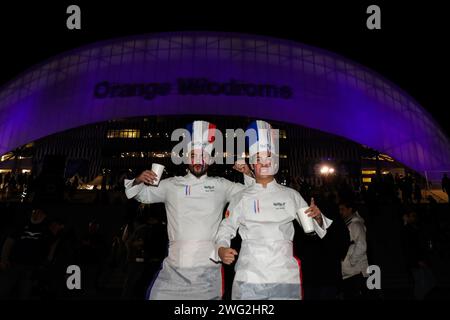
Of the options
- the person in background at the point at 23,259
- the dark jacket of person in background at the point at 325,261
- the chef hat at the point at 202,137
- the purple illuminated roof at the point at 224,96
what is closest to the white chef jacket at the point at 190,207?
the chef hat at the point at 202,137

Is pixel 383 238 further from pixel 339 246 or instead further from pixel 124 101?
pixel 124 101

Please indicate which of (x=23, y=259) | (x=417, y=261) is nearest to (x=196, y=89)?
(x=23, y=259)

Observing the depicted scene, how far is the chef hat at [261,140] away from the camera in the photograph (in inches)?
126

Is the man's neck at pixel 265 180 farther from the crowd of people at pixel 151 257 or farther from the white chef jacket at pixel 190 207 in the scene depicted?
the crowd of people at pixel 151 257

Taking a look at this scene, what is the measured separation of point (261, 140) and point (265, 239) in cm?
105

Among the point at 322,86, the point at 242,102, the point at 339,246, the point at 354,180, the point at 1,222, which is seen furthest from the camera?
the point at 322,86

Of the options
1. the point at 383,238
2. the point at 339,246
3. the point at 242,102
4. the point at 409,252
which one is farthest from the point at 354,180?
the point at 339,246

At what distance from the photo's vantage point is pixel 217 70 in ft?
86.5

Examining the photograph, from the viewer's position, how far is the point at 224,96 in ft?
84.6

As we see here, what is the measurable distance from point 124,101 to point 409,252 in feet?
81.0

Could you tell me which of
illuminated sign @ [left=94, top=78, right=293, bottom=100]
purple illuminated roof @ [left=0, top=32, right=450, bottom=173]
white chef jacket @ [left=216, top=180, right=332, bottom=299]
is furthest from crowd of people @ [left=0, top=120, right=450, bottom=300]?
purple illuminated roof @ [left=0, top=32, right=450, bottom=173]

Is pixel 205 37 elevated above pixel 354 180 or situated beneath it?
elevated above

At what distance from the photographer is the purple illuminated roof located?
25.8 metres

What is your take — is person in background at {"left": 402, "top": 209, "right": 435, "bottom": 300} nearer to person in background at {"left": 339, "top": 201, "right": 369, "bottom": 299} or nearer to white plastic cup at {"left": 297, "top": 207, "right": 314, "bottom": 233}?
person in background at {"left": 339, "top": 201, "right": 369, "bottom": 299}
